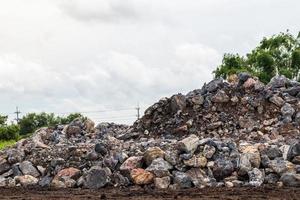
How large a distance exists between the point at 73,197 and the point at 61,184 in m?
2.21

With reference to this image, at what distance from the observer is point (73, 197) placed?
37.9ft

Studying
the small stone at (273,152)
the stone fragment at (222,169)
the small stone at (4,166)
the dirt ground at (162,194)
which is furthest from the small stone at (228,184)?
the small stone at (4,166)

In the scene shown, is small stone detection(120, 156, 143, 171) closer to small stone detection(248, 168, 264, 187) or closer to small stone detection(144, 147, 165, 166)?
small stone detection(144, 147, 165, 166)

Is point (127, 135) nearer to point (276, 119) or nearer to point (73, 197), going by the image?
point (276, 119)

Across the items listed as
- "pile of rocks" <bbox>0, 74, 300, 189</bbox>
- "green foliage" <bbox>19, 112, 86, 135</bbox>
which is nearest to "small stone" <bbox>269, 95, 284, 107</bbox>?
"pile of rocks" <bbox>0, 74, 300, 189</bbox>

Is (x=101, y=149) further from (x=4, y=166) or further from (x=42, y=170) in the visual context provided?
(x=4, y=166)

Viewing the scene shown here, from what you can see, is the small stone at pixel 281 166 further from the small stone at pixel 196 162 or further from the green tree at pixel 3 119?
the green tree at pixel 3 119

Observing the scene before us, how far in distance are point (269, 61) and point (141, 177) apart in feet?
82.8

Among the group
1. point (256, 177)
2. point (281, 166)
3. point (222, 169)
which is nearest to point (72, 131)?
point (222, 169)

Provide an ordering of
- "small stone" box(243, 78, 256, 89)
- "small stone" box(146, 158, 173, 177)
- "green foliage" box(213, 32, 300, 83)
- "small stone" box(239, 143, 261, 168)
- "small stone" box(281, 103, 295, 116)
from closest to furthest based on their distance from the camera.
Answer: "small stone" box(146, 158, 173, 177) < "small stone" box(239, 143, 261, 168) < "small stone" box(281, 103, 295, 116) < "small stone" box(243, 78, 256, 89) < "green foliage" box(213, 32, 300, 83)

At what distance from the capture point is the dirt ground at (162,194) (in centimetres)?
1101

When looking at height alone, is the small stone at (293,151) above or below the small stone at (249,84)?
below

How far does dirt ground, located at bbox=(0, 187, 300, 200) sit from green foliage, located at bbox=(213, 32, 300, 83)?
2397 centimetres

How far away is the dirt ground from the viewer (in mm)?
11008
